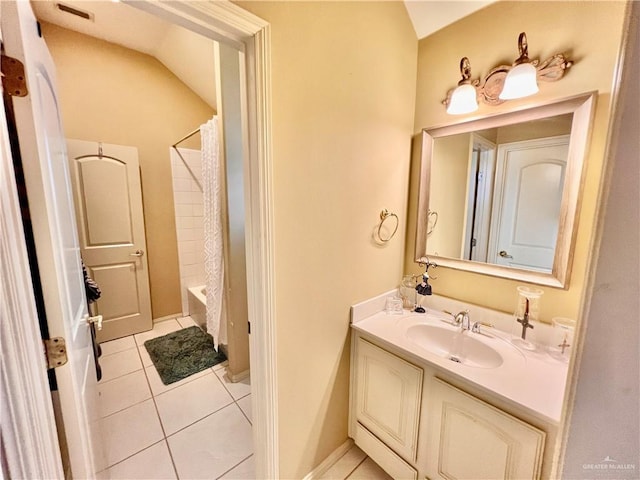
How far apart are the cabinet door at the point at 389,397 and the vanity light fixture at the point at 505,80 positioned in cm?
135

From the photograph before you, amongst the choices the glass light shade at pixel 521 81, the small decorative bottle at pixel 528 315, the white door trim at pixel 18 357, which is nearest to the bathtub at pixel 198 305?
the white door trim at pixel 18 357

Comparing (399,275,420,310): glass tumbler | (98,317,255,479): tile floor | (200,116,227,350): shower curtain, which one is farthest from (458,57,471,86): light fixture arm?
(98,317,255,479): tile floor

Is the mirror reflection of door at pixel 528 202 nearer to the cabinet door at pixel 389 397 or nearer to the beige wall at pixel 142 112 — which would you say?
the cabinet door at pixel 389 397

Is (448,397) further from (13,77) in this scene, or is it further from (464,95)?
(13,77)

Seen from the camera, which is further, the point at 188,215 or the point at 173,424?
the point at 188,215

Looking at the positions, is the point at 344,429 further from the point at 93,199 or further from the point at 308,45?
the point at 93,199

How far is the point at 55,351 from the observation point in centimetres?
72

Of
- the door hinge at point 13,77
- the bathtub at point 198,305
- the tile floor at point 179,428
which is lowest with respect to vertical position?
the tile floor at point 179,428

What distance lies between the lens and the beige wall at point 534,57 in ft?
3.47

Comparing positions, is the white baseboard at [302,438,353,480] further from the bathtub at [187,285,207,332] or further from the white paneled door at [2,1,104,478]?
the bathtub at [187,285,207,332]

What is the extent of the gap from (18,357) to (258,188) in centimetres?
77

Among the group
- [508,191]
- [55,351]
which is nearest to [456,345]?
[508,191]

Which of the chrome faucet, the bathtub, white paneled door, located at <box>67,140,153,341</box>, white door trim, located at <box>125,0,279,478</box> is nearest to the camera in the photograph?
white door trim, located at <box>125,0,279,478</box>

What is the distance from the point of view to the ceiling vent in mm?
1936
